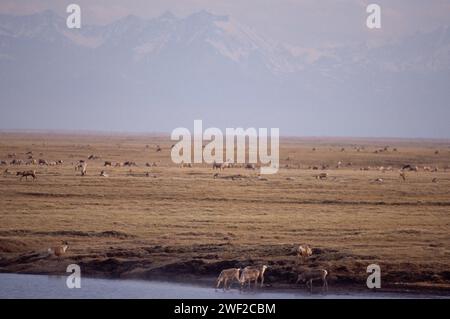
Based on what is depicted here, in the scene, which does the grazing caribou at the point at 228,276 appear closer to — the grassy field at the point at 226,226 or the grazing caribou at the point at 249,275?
the grazing caribou at the point at 249,275

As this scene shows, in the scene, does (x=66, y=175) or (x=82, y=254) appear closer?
(x=82, y=254)

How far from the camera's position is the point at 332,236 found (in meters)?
26.8

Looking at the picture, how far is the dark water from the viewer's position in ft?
66.0

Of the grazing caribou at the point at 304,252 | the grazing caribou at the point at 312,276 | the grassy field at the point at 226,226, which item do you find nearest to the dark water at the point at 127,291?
the grazing caribou at the point at 312,276

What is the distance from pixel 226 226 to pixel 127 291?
28.2ft

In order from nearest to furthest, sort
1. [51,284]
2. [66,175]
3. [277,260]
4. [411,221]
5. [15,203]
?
[51,284] → [277,260] → [411,221] → [15,203] → [66,175]

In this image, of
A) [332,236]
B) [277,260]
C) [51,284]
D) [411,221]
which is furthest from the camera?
[411,221]

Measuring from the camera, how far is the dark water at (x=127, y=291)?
20.1 meters

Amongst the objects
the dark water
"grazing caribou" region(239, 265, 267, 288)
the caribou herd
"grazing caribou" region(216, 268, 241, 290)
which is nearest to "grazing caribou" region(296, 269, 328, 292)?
the dark water

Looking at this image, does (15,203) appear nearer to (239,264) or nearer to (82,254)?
(82,254)
